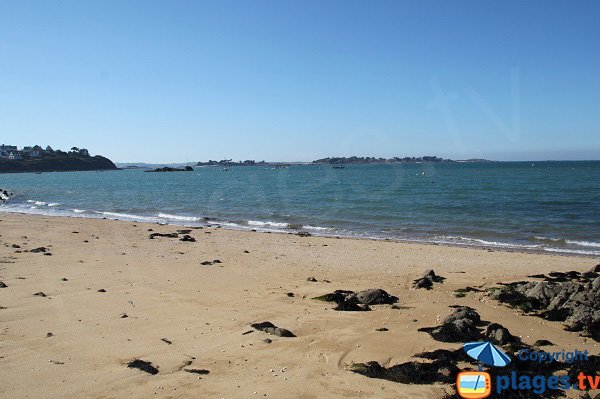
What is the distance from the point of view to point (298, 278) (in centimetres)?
1163

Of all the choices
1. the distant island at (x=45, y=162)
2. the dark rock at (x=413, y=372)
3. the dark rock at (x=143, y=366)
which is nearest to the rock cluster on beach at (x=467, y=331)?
the dark rock at (x=413, y=372)

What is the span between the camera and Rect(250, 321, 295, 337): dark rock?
7.18 m

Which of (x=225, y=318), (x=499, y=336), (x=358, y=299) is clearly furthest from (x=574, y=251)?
(x=225, y=318)

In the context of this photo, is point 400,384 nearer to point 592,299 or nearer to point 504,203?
point 592,299

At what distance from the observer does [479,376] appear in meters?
5.52

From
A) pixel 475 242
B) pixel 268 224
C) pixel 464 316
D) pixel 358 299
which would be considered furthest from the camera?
pixel 268 224

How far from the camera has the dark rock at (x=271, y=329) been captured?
7176mm

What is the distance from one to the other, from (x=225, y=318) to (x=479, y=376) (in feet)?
14.6

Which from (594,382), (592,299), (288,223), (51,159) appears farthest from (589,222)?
(51,159)

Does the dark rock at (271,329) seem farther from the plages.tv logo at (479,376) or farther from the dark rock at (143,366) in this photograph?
the plages.tv logo at (479,376)

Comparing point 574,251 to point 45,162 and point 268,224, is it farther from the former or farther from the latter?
point 45,162

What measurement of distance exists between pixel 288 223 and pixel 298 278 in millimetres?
14553

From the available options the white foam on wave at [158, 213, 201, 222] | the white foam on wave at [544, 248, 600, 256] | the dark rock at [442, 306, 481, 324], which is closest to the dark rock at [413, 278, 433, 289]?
the dark rock at [442, 306, 481, 324]

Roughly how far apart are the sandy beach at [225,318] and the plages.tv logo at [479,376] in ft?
0.86
